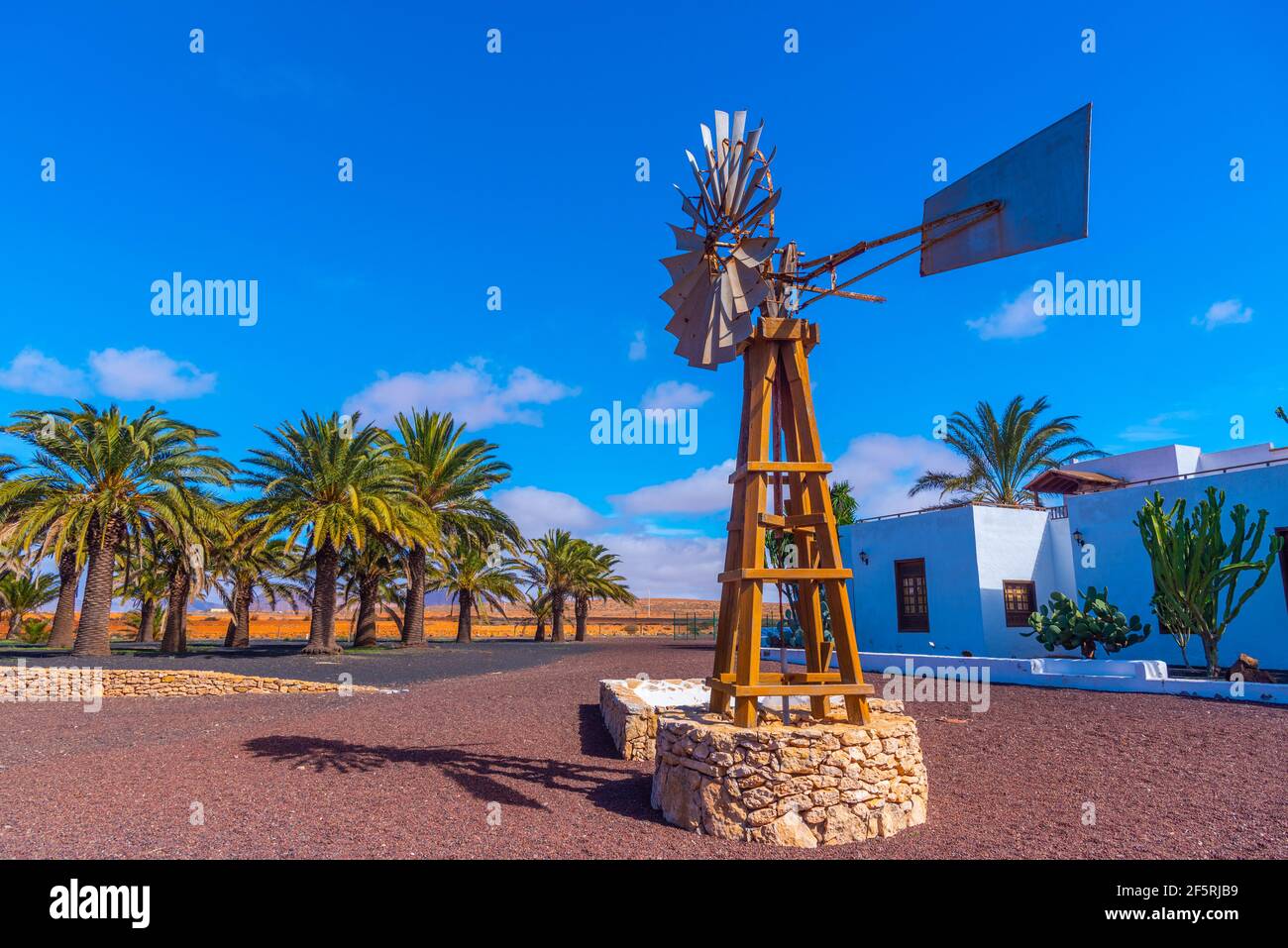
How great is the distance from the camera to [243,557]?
26438 millimetres

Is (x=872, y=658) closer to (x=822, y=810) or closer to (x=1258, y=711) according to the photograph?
(x=1258, y=711)

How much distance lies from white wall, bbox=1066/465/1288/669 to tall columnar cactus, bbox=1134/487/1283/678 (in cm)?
163

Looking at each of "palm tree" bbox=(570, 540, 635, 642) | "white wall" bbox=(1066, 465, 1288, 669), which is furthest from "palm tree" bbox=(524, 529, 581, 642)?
"white wall" bbox=(1066, 465, 1288, 669)

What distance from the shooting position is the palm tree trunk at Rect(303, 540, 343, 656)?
77.2 feet

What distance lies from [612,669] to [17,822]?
13520 millimetres

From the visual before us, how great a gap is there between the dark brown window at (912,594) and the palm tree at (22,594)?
37119 mm

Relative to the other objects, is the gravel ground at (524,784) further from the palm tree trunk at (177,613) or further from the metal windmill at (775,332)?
the palm tree trunk at (177,613)

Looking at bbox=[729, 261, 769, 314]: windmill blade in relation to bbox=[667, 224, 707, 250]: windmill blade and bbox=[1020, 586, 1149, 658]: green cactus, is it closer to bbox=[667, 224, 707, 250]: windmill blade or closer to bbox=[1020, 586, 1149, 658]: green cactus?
bbox=[667, 224, 707, 250]: windmill blade

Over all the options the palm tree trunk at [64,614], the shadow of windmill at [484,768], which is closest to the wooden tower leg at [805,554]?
the shadow of windmill at [484,768]

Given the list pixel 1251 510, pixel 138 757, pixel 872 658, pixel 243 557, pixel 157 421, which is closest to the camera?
pixel 138 757

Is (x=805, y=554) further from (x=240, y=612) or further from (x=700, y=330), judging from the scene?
(x=240, y=612)

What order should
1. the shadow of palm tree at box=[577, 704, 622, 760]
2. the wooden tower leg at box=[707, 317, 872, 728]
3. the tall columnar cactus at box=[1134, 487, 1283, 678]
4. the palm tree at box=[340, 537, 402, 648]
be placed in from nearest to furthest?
1. the wooden tower leg at box=[707, 317, 872, 728]
2. the shadow of palm tree at box=[577, 704, 622, 760]
3. the tall columnar cactus at box=[1134, 487, 1283, 678]
4. the palm tree at box=[340, 537, 402, 648]

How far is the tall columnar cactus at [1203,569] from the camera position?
1318 cm
